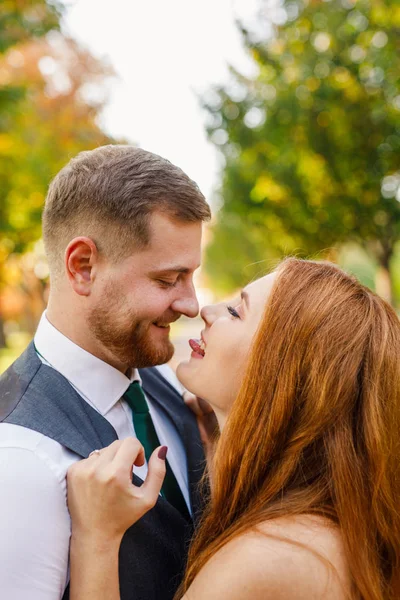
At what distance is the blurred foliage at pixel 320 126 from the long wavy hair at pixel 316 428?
7.90 meters

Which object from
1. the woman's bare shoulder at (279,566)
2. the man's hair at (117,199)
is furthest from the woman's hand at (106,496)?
the man's hair at (117,199)

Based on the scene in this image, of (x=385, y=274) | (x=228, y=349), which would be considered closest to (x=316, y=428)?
(x=228, y=349)

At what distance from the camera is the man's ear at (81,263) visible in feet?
8.69

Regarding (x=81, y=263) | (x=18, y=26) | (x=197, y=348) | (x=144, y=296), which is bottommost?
(x=197, y=348)

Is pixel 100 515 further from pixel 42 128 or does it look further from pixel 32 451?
pixel 42 128

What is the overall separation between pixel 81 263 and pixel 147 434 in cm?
79

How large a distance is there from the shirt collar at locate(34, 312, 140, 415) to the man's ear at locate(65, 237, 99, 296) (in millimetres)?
214

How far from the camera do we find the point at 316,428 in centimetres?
234

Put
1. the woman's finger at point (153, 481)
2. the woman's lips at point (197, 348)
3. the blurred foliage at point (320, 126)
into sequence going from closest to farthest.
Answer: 1. the woman's finger at point (153, 481)
2. the woman's lips at point (197, 348)
3. the blurred foliage at point (320, 126)

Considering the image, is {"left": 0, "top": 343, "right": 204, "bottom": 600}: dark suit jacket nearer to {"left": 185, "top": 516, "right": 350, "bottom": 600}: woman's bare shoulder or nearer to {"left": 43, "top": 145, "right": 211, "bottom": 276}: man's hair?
{"left": 185, "top": 516, "right": 350, "bottom": 600}: woman's bare shoulder

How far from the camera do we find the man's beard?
8.69ft

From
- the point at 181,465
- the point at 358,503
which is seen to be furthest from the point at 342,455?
the point at 181,465

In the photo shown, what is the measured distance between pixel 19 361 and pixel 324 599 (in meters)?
1.44

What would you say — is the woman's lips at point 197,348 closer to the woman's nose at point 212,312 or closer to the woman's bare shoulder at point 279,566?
the woman's nose at point 212,312
